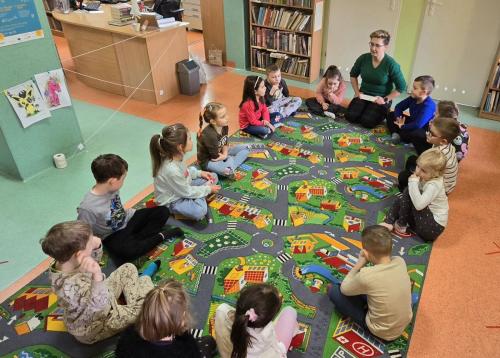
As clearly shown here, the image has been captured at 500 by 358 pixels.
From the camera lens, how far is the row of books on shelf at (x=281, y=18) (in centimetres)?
496

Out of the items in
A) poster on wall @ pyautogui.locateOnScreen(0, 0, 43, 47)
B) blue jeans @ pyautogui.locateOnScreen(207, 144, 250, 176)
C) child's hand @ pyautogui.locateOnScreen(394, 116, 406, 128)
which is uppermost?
poster on wall @ pyautogui.locateOnScreen(0, 0, 43, 47)

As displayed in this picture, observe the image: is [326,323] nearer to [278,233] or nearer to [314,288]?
[314,288]

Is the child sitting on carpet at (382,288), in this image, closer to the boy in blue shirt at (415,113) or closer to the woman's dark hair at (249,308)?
the woman's dark hair at (249,308)

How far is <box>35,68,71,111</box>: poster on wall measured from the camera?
3.18 metres

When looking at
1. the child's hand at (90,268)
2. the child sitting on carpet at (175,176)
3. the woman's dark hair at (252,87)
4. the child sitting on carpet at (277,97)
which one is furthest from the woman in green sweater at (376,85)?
the child's hand at (90,268)

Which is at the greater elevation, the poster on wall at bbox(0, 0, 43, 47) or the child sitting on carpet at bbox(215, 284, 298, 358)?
the poster on wall at bbox(0, 0, 43, 47)

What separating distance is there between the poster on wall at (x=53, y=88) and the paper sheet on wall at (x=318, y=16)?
10.5ft

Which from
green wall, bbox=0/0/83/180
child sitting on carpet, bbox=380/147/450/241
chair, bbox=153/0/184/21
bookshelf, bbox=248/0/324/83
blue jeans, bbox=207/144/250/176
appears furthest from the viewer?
chair, bbox=153/0/184/21

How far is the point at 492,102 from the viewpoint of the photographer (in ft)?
13.9

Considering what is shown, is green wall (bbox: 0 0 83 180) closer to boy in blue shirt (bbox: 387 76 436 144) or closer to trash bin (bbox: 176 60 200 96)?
trash bin (bbox: 176 60 200 96)

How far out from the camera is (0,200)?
3074 mm

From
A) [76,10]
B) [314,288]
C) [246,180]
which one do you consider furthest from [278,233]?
[76,10]

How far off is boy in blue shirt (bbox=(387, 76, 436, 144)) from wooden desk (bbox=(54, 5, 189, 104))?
2752 mm

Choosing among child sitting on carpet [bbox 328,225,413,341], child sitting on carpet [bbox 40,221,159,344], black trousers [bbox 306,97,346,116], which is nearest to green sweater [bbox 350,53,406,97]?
black trousers [bbox 306,97,346,116]
